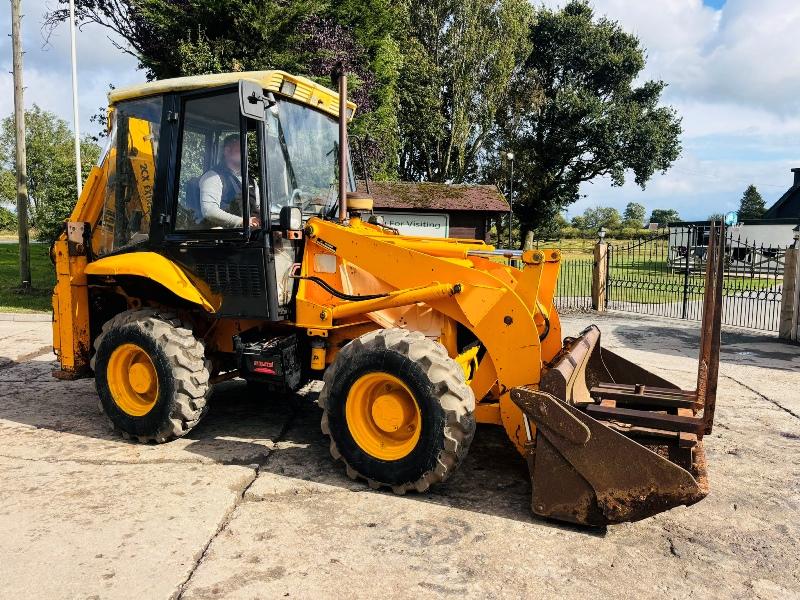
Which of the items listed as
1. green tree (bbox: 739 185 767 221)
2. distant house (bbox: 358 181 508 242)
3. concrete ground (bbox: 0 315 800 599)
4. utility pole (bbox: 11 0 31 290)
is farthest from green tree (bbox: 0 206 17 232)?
green tree (bbox: 739 185 767 221)

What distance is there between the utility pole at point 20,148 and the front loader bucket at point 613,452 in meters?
14.6

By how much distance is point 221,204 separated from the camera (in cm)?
455

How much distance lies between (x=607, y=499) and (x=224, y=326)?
10.7 feet

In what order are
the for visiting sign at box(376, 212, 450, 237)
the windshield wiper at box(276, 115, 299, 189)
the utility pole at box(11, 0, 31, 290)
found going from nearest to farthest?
the windshield wiper at box(276, 115, 299, 189) < the utility pole at box(11, 0, 31, 290) < the for visiting sign at box(376, 212, 450, 237)

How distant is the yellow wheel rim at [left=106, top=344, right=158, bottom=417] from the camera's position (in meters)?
4.78

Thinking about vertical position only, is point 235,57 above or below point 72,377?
above

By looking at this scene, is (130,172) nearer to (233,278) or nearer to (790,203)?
(233,278)

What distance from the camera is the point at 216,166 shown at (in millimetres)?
4594

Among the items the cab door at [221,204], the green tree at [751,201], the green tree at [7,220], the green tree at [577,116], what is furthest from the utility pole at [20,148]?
the green tree at [751,201]

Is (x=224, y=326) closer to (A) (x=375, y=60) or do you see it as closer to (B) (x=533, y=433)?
(B) (x=533, y=433)

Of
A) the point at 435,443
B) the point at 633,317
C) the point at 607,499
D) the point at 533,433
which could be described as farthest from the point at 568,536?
the point at 633,317

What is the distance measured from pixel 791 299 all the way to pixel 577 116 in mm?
25215

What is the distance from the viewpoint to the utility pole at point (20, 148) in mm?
14367

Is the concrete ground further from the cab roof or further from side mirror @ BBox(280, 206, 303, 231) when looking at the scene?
the cab roof
